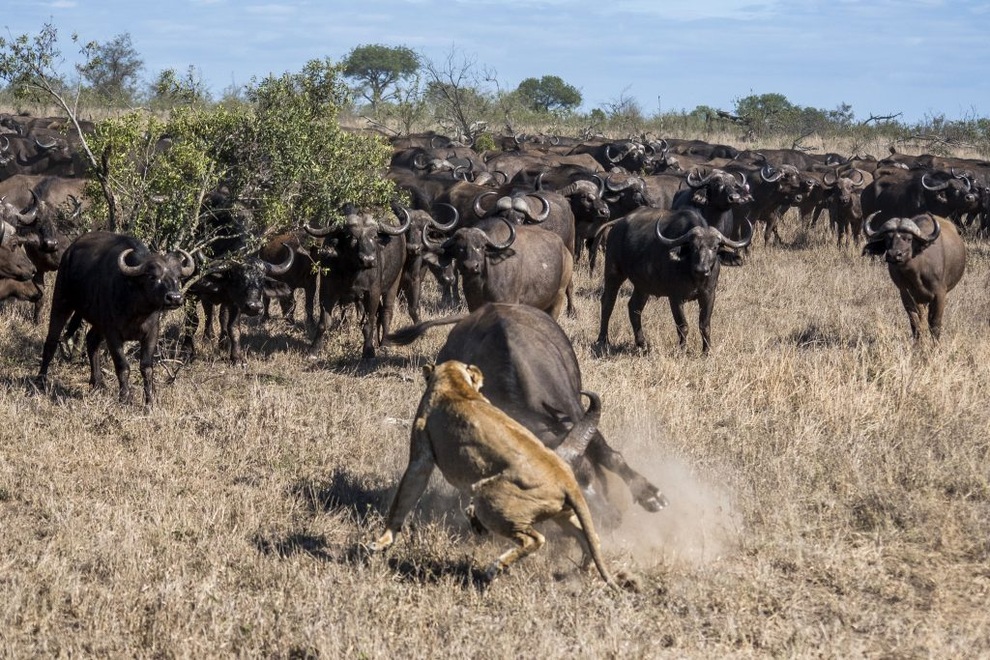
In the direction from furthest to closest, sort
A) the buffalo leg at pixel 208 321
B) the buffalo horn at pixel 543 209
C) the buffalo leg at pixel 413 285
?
1. the buffalo horn at pixel 543 209
2. the buffalo leg at pixel 413 285
3. the buffalo leg at pixel 208 321

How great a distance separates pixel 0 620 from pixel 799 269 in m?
13.8

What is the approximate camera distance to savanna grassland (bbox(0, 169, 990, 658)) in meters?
5.19

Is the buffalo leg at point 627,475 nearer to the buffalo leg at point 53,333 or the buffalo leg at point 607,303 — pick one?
the buffalo leg at point 53,333

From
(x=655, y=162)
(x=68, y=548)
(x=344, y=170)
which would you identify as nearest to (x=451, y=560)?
(x=68, y=548)

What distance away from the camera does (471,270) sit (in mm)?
10820

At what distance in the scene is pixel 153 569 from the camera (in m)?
5.75

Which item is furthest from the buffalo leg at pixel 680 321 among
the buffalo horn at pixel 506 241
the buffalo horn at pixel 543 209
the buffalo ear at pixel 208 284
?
the buffalo ear at pixel 208 284

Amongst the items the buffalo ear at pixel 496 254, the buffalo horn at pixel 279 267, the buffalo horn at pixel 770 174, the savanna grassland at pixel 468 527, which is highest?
the buffalo horn at pixel 770 174

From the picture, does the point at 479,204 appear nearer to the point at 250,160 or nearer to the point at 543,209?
the point at 543,209

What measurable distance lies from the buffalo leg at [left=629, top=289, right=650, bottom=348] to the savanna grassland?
1056mm

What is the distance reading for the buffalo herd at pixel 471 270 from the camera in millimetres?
6809

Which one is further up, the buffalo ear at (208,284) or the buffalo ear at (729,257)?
the buffalo ear at (729,257)

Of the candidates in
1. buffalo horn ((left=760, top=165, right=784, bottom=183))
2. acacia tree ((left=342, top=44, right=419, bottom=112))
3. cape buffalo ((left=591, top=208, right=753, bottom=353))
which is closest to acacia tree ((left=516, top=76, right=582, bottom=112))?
acacia tree ((left=342, top=44, right=419, bottom=112))

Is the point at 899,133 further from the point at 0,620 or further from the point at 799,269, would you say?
the point at 0,620
